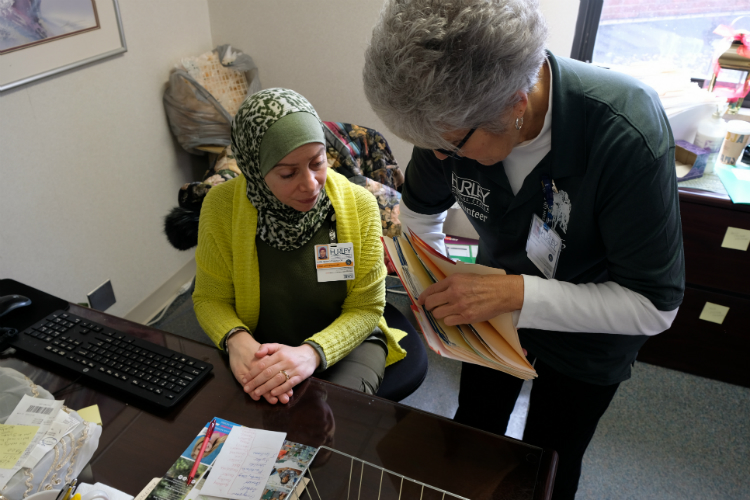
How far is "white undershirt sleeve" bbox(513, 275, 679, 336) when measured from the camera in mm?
966

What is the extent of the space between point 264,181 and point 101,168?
58.6 inches

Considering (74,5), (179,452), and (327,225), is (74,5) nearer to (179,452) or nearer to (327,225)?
(327,225)

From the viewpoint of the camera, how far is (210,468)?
0.95 m

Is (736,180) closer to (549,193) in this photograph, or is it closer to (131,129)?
(549,193)

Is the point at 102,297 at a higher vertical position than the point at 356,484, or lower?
lower

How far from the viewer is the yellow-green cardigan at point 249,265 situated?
1.38 meters

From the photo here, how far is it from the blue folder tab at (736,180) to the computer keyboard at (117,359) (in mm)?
2042

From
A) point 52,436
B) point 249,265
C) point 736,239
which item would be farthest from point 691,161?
point 52,436

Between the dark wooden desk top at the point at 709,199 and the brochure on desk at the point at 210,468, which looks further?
the dark wooden desk top at the point at 709,199

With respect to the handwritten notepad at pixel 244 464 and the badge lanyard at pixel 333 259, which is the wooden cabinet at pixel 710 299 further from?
the handwritten notepad at pixel 244 464

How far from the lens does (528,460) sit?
969 mm

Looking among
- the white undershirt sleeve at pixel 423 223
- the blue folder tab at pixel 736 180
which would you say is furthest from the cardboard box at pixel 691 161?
the white undershirt sleeve at pixel 423 223

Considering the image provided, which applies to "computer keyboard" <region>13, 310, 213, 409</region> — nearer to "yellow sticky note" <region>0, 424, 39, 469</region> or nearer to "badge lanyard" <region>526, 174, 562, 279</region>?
"yellow sticky note" <region>0, 424, 39, 469</region>

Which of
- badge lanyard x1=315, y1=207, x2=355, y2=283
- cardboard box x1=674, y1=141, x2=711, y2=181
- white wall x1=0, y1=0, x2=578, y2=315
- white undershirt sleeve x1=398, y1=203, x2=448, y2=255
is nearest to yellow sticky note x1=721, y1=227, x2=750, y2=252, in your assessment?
cardboard box x1=674, y1=141, x2=711, y2=181
